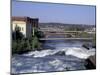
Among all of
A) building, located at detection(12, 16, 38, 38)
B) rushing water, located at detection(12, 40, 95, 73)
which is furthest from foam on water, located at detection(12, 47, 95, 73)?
building, located at detection(12, 16, 38, 38)

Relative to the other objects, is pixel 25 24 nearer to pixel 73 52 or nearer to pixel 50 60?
pixel 50 60

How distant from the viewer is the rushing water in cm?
272

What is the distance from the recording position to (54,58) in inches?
112

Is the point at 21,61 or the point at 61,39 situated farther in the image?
the point at 61,39

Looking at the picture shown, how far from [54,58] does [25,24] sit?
621 mm

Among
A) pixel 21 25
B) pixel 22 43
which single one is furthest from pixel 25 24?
pixel 22 43

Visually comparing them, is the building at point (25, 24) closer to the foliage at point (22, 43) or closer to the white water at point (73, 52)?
the foliage at point (22, 43)

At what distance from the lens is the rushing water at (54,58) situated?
2716 millimetres

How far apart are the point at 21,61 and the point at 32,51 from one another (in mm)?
200

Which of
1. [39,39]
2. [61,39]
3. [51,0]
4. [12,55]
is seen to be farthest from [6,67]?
[51,0]

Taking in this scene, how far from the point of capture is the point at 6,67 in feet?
8.68

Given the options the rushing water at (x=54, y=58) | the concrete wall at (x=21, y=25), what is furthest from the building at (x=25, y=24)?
the rushing water at (x=54, y=58)

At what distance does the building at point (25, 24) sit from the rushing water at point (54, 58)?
0.86ft

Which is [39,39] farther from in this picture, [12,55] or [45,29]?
[12,55]
